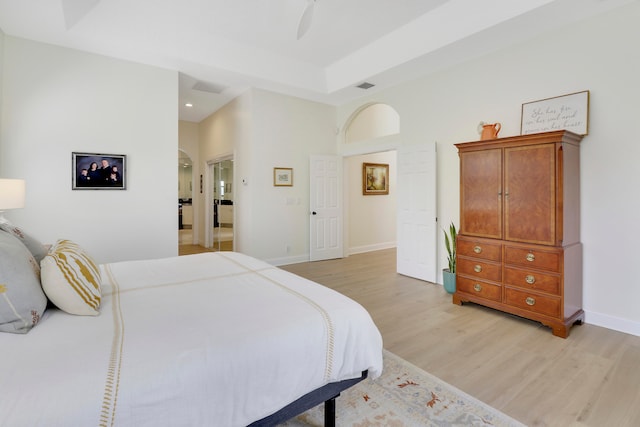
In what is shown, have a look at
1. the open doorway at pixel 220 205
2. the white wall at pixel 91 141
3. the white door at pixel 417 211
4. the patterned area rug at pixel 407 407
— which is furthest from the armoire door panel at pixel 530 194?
the open doorway at pixel 220 205

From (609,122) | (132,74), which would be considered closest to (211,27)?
(132,74)

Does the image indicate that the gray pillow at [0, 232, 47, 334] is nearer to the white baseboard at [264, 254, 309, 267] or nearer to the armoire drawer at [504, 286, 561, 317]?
A: the armoire drawer at [504, 286, 561, 317]

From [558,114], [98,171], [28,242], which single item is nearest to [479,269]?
[558,114]

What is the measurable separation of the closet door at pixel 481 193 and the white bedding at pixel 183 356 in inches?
90.1

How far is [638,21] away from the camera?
271 cm

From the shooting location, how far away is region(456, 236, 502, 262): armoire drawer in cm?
314

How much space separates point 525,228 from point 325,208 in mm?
3412

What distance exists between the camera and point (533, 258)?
2861 mm

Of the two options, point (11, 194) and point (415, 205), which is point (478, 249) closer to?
point (415, 205)

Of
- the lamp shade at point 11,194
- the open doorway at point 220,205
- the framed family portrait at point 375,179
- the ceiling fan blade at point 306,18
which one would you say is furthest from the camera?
the open doorway at point 220,205

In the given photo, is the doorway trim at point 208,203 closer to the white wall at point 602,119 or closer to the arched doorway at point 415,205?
the arched doorway at point 415,205

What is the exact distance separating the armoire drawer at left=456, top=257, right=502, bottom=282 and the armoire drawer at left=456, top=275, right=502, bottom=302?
2.4 inches

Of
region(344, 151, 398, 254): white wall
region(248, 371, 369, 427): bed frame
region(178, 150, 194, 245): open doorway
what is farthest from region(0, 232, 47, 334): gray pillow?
region(178, 150, 194, 245): open doorway

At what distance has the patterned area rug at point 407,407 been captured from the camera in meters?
1.67
